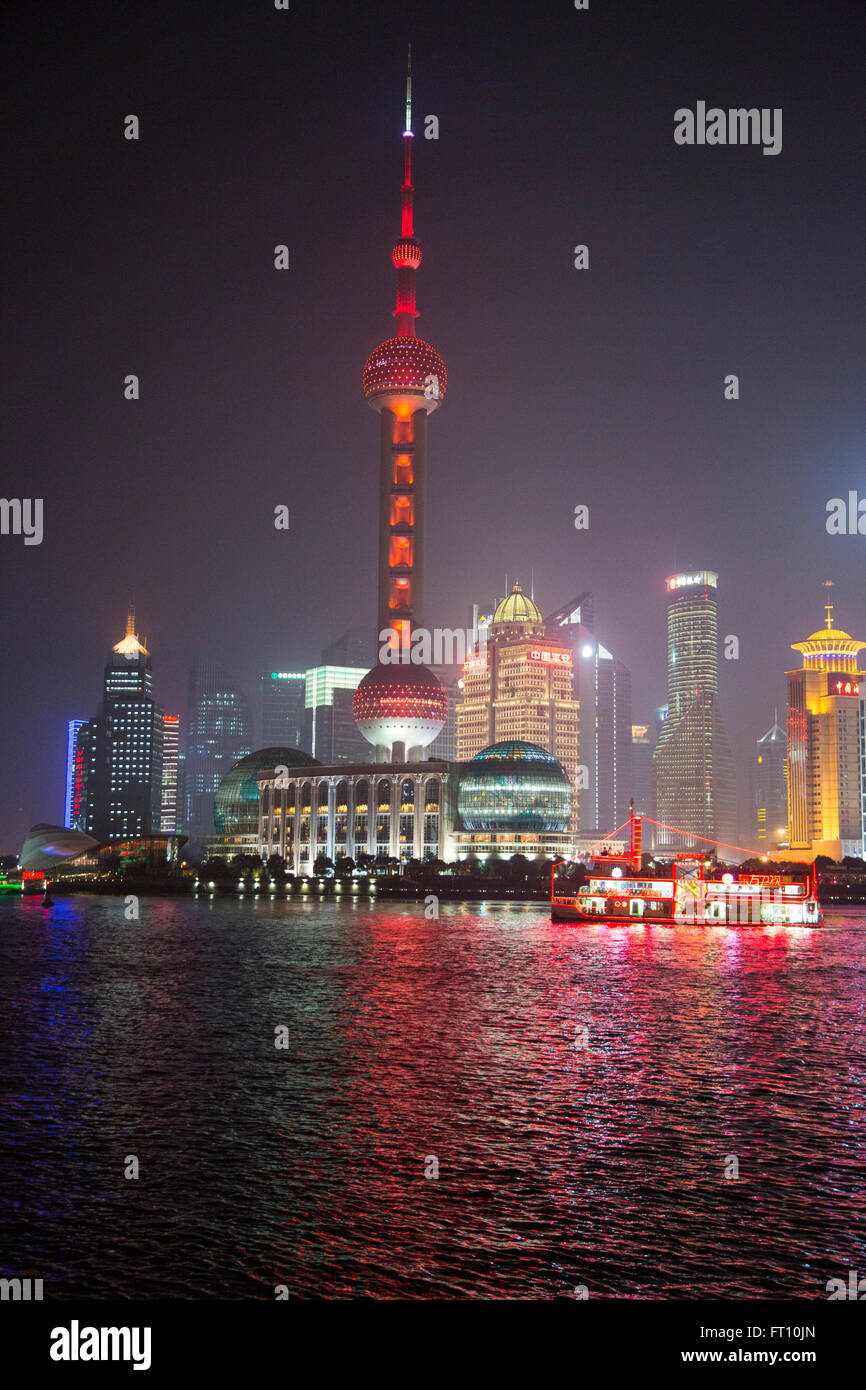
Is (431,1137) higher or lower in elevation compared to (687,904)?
higher

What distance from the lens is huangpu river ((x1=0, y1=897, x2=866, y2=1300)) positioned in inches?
1012

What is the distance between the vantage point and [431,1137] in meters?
36.9

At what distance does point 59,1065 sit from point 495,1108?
19.5m

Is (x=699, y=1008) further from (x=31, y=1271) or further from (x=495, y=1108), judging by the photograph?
(x=31, y=1271)

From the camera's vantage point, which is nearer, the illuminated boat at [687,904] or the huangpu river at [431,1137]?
the huangpu river at [431,1137]

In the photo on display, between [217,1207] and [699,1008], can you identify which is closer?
[217,1207]

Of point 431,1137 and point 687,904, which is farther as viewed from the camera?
point 687,904

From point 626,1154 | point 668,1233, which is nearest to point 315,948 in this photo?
point 626,1154

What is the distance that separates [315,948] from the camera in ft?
356

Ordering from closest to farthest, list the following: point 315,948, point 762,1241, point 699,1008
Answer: point 762,1241
point 699,1008
point 315,948

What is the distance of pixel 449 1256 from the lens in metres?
26.0

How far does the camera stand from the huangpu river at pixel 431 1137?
84.3 feet

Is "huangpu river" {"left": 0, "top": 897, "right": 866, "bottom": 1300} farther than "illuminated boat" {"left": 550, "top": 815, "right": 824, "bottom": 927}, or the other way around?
"illuminated boat" {"left": 550, "top": 815, "right": 824, "bottom": 927}
